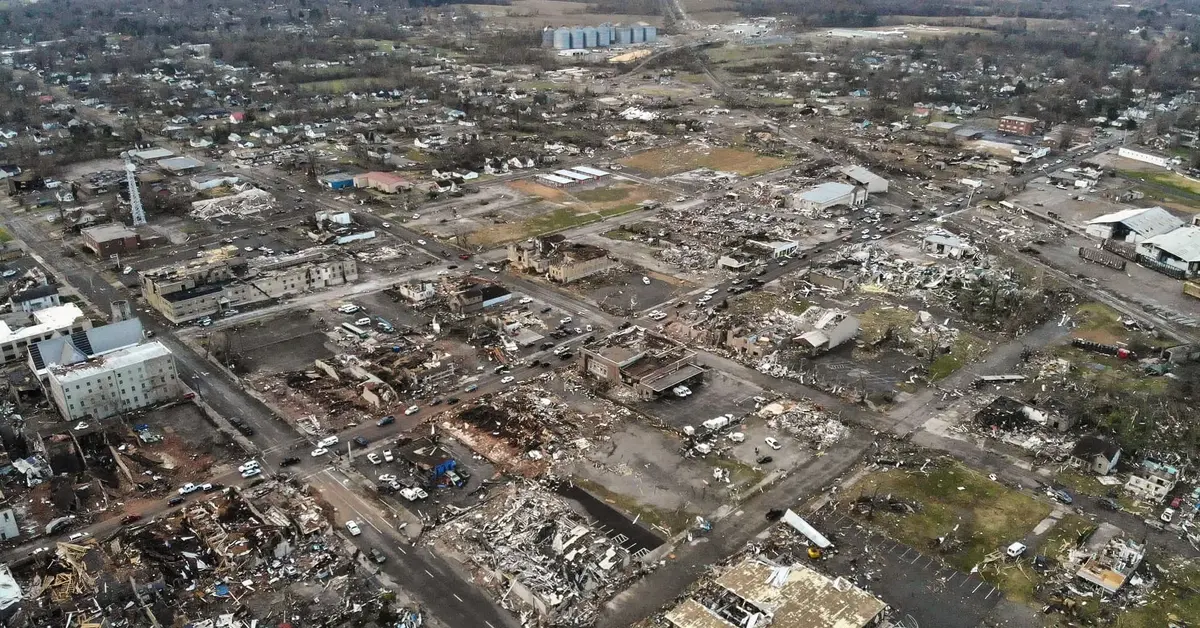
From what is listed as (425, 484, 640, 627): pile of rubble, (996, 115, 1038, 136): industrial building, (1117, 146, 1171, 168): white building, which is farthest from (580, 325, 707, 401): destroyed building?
(996, 115, 1038, 136): industrial building

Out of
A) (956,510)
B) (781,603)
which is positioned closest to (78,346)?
(781,603)

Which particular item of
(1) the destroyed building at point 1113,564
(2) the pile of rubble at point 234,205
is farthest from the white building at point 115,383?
(1) the destroyed building at point 1113,564

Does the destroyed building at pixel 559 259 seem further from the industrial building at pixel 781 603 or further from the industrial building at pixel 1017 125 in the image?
the industrial building at pixel 1017 125

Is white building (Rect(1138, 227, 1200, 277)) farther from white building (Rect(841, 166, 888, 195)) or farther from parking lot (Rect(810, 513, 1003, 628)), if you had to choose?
parking lot (Rect(810, 513, 1003, 628))

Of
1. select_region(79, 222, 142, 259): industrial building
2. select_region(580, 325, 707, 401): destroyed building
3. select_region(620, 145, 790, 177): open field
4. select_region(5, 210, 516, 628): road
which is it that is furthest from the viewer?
select_region(620, 145, 790, 177): open field

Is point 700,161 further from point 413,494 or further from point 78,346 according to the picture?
point 78,346

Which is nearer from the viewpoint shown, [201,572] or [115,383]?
[201,572]
